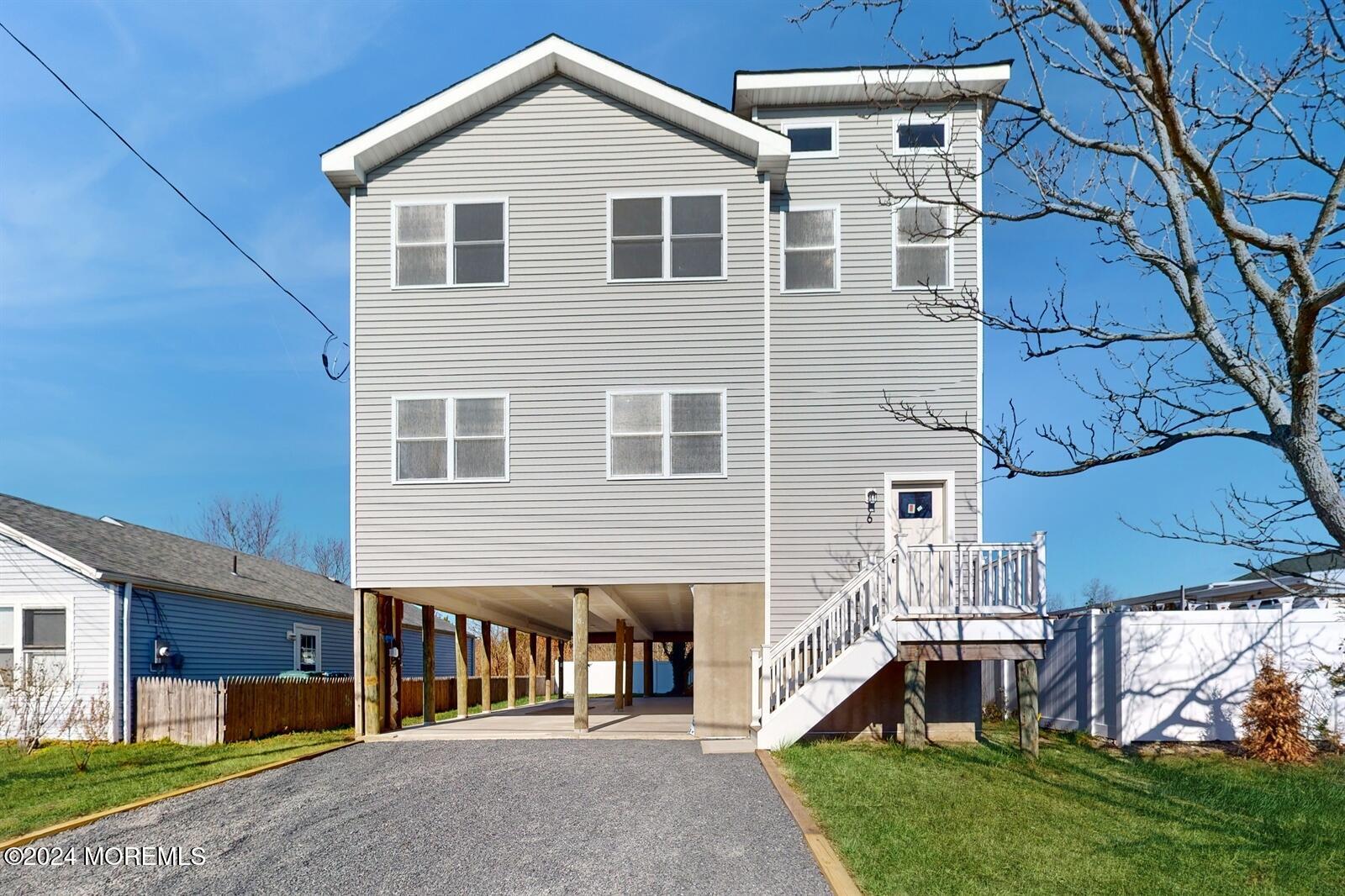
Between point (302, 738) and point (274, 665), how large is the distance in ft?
21.6

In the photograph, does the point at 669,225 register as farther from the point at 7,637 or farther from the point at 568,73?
the point at 7,637

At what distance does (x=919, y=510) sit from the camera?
13.2m

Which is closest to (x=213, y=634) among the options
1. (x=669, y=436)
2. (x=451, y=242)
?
(x=451, y=242)

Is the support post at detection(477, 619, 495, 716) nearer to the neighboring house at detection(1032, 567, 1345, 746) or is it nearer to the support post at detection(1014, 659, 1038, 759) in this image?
the support post at detection(1014, 659, 1038, 759)

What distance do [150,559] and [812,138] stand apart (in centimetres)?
1413

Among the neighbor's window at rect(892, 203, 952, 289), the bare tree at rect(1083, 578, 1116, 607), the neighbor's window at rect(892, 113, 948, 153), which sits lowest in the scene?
the bare tree at rect(1083, 578, 1116, 607)

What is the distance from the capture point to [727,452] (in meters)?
13.1

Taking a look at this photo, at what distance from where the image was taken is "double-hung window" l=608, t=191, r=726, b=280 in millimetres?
13406

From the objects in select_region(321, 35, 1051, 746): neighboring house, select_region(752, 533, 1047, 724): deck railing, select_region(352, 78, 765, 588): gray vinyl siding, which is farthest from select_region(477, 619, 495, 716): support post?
select_region(752, 533, 1047, 724): deck railing

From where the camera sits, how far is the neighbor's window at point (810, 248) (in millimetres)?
13648

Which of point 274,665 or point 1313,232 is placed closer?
point 1313,232

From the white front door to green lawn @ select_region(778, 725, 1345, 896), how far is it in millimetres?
2848

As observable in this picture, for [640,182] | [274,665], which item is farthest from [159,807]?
[274,665]

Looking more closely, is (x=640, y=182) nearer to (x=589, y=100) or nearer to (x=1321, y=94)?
(x=589, y=100)
